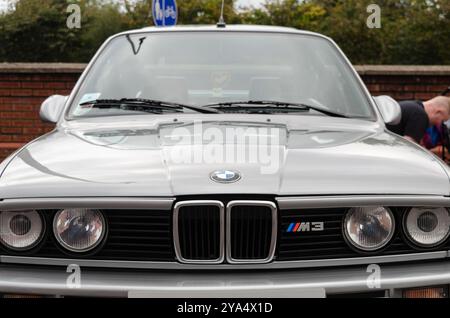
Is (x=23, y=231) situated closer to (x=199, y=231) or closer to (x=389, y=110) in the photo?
(x=199, y=231)

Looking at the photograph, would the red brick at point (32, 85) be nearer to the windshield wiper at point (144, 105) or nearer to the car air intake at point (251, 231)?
the windshield wiper at point (144, 105)

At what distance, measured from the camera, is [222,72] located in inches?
168

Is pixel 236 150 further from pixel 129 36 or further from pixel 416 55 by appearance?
pixel 416 55

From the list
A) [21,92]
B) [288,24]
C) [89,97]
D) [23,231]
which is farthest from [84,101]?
[288,24]

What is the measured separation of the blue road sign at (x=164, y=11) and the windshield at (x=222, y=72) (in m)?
6.60

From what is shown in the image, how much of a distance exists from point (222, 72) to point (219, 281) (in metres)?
1.76

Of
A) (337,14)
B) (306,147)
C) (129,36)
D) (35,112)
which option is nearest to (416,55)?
(337,14)

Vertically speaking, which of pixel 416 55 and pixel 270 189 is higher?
pixel 270 189

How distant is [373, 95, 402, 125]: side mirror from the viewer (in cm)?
409

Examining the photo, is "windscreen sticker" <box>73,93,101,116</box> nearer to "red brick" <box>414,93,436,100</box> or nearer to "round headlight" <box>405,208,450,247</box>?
"round headlight" <box>405,208,450,247</box>

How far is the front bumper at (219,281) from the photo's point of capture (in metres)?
2.66

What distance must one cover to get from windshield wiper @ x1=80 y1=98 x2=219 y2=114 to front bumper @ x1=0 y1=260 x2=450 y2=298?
122 centimetres
